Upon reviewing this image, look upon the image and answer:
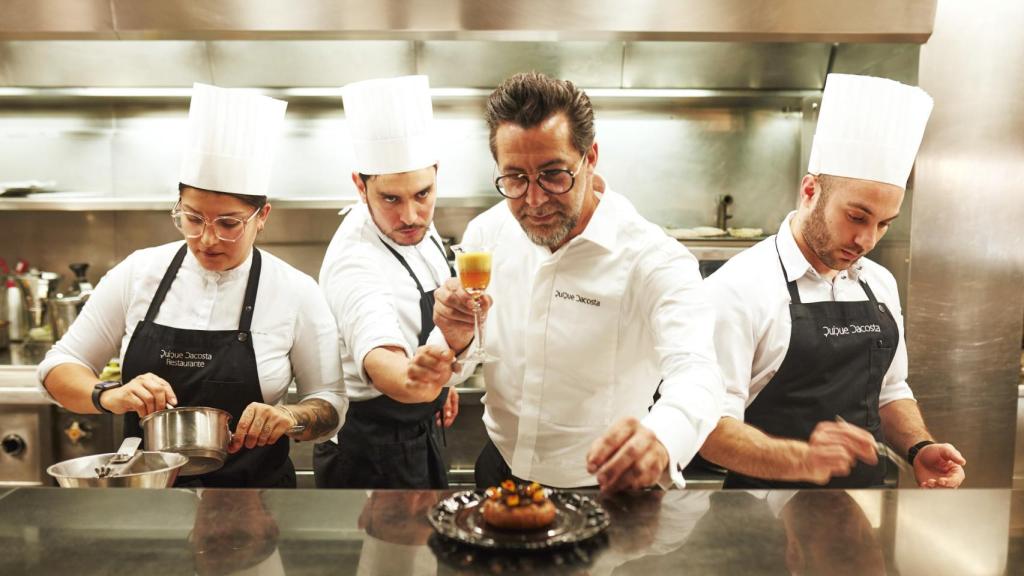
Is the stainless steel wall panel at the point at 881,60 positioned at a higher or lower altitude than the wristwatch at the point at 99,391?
higher

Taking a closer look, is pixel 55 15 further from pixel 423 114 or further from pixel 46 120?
pixel 423 114

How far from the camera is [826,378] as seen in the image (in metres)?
2.29

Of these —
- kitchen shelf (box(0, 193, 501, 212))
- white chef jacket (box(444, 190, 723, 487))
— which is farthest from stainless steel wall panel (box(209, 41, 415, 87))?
white chef jacket (box(444, 190, 723, 487))

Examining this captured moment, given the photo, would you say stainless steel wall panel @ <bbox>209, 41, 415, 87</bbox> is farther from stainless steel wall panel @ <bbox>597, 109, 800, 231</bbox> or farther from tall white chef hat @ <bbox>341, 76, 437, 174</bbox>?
tall white chef hat @ <bbox>341, 76, 437, 174</bbox>

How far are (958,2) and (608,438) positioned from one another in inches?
118

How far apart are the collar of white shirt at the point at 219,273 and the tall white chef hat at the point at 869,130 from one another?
168 cm

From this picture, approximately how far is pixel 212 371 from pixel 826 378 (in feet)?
5.56

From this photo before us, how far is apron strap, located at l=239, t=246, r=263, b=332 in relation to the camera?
2.36 m

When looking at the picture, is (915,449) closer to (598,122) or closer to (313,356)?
(313,356)

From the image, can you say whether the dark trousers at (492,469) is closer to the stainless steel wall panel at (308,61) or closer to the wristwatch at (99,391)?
the wristwatch at (99,391)

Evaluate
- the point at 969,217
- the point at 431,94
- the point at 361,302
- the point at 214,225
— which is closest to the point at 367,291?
the point at 361,302

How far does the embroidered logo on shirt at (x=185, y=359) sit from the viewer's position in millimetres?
2324

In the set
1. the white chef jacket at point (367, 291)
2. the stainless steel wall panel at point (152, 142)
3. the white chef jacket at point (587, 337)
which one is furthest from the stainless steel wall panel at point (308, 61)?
the white chef jacket at point (587, 337)

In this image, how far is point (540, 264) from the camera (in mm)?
2244
